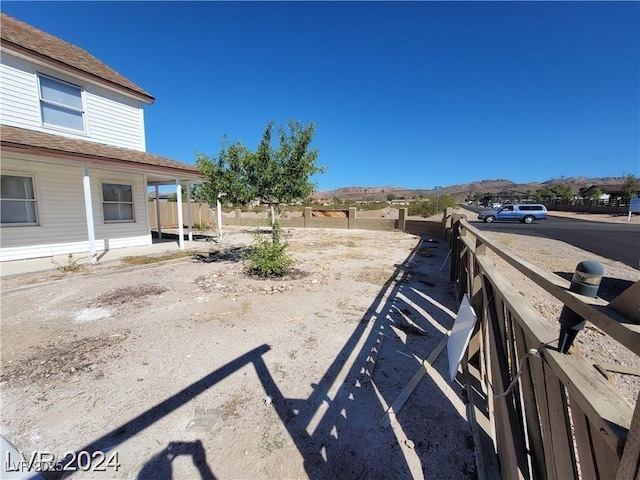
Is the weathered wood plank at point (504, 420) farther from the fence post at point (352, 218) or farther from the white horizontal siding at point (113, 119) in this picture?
the fence post at point (352, 218)

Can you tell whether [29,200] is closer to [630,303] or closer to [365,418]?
[365,418]

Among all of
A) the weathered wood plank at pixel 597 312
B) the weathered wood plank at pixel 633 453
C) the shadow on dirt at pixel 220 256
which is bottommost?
the shadow on dirt at pixel 220 256

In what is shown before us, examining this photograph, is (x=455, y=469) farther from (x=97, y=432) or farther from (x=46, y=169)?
(x=46, y=169)

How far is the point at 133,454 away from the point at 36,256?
8.84 m

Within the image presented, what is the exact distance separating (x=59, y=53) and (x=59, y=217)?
4.79 m

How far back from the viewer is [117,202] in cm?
949

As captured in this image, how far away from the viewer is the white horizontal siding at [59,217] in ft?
24.5

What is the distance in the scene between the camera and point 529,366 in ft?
5.07

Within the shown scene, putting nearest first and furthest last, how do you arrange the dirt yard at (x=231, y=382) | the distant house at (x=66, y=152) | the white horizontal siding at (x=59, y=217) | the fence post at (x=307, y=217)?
1. the dirt yard at (x=231, y=382)
2. the distant house at (x=66, y=152)
3. the white horizontal siding at (x=59, y=217)
4. the fence post at (x=307, y=217)

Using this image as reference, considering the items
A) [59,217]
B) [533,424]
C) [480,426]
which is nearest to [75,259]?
→ [59,217]

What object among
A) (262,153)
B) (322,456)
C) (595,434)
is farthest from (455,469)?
(262,153)

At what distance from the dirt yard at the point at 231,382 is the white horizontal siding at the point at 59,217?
315 cm

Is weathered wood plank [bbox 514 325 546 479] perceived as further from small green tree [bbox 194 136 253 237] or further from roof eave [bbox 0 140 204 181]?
roof eave [bbox 0 140 204 181]

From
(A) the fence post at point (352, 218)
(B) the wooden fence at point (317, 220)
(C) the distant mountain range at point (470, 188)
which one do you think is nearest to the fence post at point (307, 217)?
(B) the wooden fence at point (317, 220)
